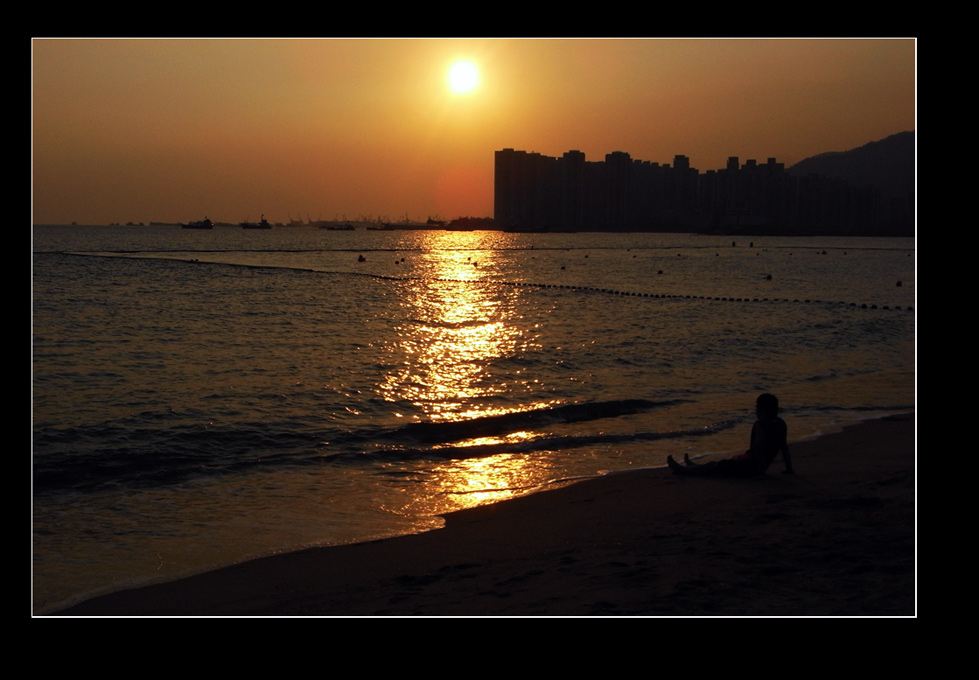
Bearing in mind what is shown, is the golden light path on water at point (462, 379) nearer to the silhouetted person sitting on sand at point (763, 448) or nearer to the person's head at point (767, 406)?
the silhouetted person sitting on sand at point (763, 448)

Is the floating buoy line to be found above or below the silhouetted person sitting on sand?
above

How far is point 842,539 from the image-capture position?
287 inches

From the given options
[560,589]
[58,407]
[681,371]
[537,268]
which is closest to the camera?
[560,589]

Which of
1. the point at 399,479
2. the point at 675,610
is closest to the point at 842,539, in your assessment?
the point at 675,610

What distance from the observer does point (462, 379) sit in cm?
1947

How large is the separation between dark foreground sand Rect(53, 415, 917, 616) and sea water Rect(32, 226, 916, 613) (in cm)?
73

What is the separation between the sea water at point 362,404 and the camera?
9.43 m

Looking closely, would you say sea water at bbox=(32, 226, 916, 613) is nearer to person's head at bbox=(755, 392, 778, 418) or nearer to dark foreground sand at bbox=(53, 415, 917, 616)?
dark foreground sand at bbox=(53, 415, 917, 616)

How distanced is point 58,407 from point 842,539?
46.1 feet

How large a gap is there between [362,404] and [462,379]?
361 cm

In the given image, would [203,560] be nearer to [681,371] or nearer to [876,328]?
[681,371]

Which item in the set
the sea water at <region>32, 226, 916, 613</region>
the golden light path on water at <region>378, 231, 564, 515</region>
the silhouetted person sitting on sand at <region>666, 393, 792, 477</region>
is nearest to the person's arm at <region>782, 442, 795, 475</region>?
the silhouetted person sitting on sand at <region>666, 393, 792, 477</region>

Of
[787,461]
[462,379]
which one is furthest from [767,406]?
[462,379]

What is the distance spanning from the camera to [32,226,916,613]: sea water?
30.9 ft
